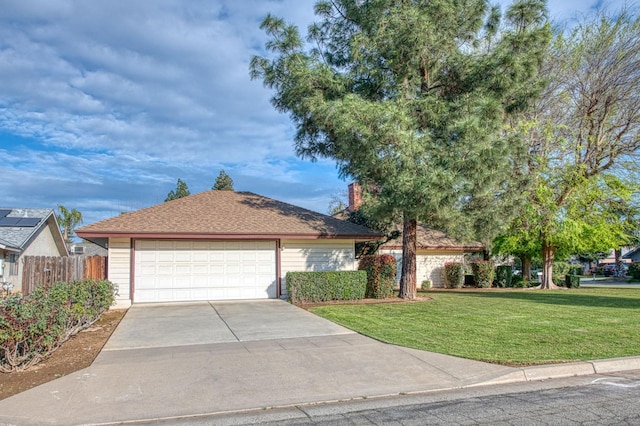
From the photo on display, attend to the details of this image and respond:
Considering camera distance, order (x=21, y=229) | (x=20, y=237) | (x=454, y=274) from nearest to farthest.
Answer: (x=20, y=237) < (x=21, y=229) < (x=454, y=274)

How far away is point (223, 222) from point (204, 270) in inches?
69.5

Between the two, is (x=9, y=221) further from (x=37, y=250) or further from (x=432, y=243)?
(x=432, y=243)

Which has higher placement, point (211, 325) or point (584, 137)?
point (584, 137)

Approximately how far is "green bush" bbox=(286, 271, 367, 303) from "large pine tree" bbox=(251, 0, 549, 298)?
2042mm

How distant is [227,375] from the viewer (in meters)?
6.81

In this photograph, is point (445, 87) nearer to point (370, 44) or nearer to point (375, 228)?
point (370, 44)

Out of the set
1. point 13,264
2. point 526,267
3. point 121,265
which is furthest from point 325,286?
point 526,267

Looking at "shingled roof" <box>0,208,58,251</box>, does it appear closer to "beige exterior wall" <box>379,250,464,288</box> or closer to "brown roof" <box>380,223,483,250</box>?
"brown roof" <box>380,223,483,250</box>

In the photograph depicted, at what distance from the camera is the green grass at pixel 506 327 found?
26.4ft

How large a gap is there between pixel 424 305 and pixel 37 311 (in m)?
10.9

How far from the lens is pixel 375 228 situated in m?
21.9

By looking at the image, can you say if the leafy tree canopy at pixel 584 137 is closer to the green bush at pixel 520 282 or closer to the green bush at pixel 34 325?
the green bush at pixel 520 282

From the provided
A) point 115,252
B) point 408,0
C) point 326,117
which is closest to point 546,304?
point 326,117

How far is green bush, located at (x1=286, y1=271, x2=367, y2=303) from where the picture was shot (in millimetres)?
15430
